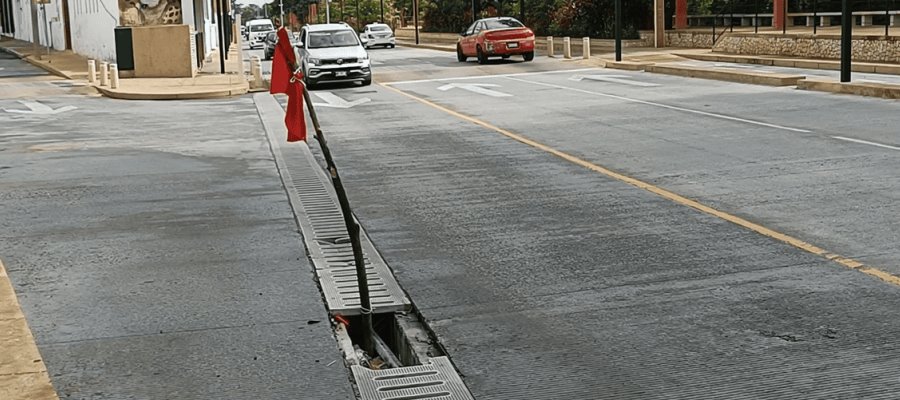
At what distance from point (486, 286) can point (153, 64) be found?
27942 mm

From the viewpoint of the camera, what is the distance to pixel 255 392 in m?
5.43

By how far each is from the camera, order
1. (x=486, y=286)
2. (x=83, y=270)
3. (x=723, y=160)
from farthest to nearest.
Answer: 1. (x=723, y=160)
2. (x=83, y=270)
3. (x=486, y=286)

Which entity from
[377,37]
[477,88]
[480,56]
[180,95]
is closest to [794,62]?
[477,88]

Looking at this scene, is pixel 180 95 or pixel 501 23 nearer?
pixel 180 95

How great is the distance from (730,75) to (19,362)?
73.6 feet

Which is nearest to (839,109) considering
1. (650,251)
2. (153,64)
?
(650,251)

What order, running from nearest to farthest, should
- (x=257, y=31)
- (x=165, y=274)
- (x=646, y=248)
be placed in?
1. (x=165, y=274)
2. (x=646, y=248)
3. (x=257, y=31)

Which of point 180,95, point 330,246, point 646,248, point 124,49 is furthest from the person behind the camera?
point 124,49

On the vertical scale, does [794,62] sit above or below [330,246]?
above

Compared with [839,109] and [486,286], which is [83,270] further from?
[839,109]

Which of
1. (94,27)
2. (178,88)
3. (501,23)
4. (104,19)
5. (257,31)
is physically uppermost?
(104,19)

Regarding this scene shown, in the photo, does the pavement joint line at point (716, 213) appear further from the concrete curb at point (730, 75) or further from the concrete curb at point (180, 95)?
the concrete curb at point (180, 95)

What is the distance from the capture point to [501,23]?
1548 inches

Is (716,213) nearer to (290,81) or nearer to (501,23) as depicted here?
(290,81)
